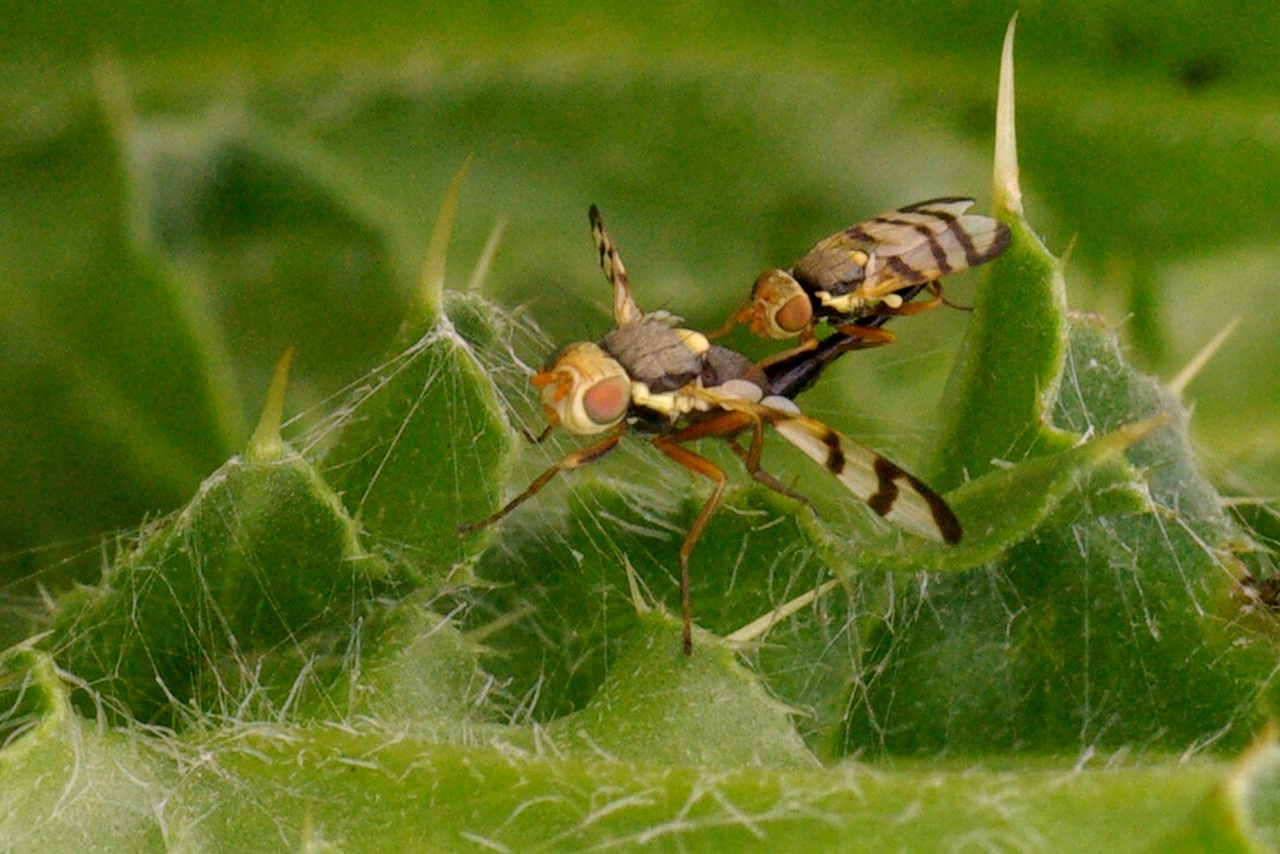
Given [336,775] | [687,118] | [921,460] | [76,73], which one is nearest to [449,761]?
[336,775]

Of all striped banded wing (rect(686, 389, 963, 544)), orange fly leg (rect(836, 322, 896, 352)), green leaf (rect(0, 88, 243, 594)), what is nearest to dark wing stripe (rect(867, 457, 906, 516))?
striped banded wing (rect(686, 389, 963, 544))

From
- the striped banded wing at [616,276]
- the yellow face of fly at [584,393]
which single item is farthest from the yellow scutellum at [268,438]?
the striped banded wing at [616,276]

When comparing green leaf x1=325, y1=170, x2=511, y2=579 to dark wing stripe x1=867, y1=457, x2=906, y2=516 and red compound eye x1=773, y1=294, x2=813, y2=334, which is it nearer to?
dark wing stripe x1=867, y1=457, x2=906, y2=516

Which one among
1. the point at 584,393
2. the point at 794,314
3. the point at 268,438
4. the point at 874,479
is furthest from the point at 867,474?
the point at 268,438

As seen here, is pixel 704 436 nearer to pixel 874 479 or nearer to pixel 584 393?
pixel 584 393

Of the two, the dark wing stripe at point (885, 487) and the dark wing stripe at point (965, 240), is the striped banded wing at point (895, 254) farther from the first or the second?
the dark wing stripe at point (885, 487)

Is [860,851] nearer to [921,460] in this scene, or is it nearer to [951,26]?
[921,460]
